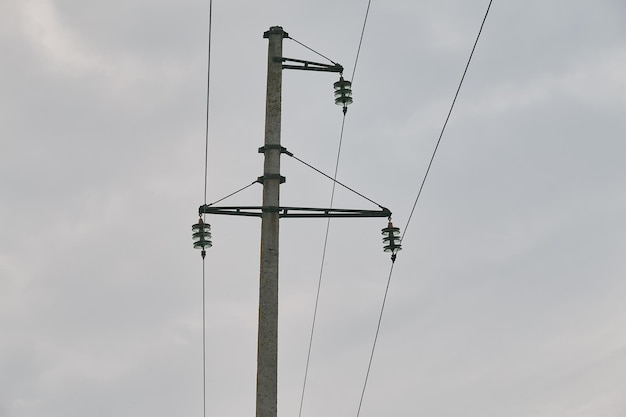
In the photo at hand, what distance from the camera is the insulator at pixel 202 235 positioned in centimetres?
1711

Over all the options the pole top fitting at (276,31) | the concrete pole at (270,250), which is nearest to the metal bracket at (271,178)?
the concrete pole at (270,250)

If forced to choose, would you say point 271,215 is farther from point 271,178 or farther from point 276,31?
point 276,31

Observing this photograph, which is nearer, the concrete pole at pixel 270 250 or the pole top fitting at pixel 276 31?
the concrete pole at pixel 270 250

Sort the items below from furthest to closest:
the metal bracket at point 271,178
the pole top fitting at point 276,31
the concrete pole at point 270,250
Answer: the pole top fitting at point 276,31, the metal bracket at point 271,178, the concrete pole at point 270,250

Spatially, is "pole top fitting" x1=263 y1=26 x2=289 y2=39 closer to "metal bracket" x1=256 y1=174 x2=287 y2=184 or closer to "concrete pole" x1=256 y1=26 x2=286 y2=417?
"concrete pole" x1=256 y1=26 x2=286 y2=417

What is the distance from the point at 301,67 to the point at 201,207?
2878 millimetres

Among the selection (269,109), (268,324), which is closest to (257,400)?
(268,324)

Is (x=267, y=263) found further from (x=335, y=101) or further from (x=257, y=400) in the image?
(x=335, y=101)

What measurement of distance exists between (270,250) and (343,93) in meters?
3.19

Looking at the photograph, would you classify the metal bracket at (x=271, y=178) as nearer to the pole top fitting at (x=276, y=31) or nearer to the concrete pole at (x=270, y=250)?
the concrete pole at (x=270, y=250)

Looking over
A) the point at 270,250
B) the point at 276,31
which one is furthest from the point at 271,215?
the point at 276,31

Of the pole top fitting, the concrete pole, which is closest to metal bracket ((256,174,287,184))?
the concrete pole

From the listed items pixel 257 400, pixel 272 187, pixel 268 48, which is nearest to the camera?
pixel 257 400

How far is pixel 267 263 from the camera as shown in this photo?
55.5ft
